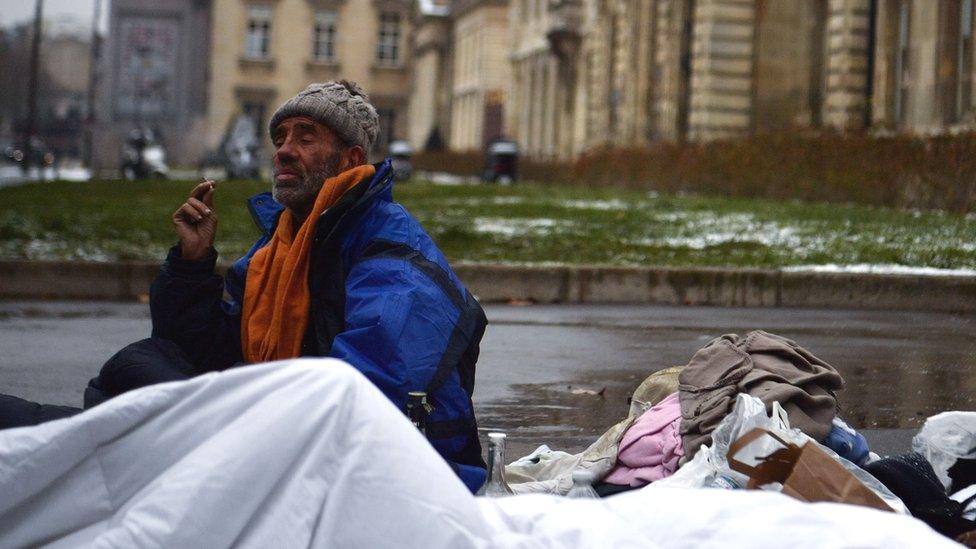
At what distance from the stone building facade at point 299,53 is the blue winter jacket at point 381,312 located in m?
69.6

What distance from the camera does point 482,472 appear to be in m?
4.11

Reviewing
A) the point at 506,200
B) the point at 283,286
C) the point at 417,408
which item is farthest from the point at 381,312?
the point at 506,200

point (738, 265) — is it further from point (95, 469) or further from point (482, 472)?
point (95, 469)

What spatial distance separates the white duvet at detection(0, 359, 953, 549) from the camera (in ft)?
9.23

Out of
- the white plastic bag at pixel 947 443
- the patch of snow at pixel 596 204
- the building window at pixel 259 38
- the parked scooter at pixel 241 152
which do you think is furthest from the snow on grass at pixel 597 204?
the building window at pixel 259 38

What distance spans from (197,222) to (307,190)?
32 centimetres

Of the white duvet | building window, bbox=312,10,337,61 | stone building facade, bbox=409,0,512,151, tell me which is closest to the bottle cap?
the white duvet

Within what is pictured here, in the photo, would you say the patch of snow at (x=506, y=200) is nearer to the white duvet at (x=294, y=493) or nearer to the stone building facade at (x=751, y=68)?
the stone building facade at (x=751, y=68)

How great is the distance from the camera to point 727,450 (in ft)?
13.7

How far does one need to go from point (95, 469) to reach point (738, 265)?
10.5 meters

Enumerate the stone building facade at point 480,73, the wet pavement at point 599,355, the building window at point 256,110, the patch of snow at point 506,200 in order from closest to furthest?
the wet pavement at point 599,355, the patch of snow at point 506,200, the stone building facade at point 480,73, the building window at point 256,110

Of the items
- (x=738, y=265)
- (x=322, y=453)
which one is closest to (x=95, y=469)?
(x=322, y=453)

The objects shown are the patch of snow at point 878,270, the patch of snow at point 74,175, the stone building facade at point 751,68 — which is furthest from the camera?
the patch of snow at point 74,175

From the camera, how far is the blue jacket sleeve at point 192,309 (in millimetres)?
4395
